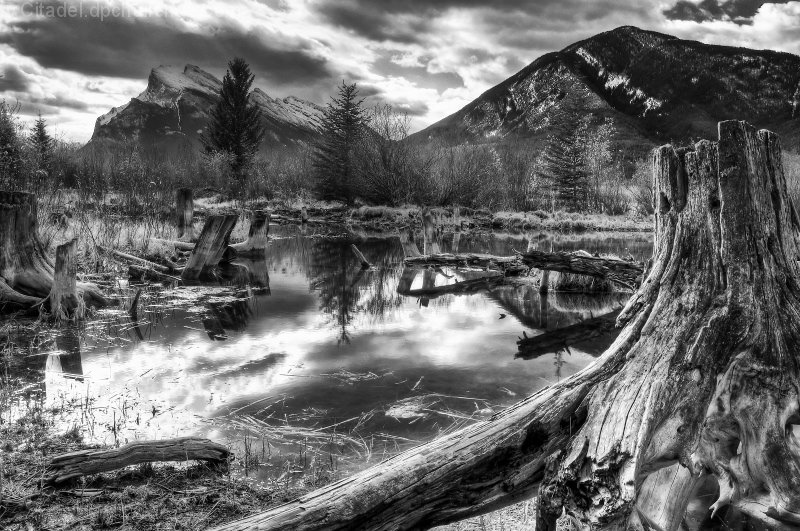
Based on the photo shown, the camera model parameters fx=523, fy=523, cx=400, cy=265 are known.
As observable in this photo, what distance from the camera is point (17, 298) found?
23.2ft

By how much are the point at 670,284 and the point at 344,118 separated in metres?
38.3

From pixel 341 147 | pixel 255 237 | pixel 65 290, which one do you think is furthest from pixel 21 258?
pixel 341 147

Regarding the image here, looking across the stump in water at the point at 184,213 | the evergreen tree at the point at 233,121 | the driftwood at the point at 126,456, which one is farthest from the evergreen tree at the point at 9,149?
the evergreen tree at the point at 233,121

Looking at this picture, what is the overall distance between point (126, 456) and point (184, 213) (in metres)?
11.7

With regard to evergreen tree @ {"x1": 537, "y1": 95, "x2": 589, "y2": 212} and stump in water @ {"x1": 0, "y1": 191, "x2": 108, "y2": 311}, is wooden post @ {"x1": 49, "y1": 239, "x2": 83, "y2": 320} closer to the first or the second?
stump in water @ {"x1": 0, "y1": 191, "x2": 108, "y2": 311}

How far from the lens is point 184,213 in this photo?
13672 millimetres

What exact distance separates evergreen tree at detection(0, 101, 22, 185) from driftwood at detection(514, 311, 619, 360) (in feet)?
34.5

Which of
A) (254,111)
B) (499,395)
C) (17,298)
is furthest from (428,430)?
(254,111)

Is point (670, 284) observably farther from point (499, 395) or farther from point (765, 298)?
point (499, 395)

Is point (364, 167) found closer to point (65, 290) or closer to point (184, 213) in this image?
point (184, 213)

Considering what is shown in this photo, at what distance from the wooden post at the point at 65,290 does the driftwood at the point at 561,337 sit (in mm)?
5905

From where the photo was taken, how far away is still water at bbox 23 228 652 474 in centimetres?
418

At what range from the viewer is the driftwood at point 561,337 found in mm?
7047

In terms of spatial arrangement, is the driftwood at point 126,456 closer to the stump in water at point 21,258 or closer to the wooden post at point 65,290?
the wooden post at point 65,290
